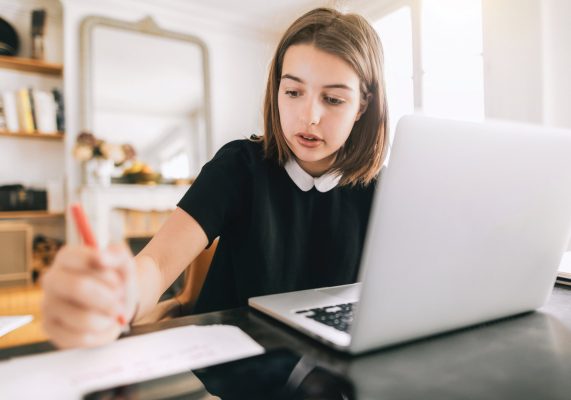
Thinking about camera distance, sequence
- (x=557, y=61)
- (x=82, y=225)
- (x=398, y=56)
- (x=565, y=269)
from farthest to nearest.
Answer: (x=398, y=56), (x=557, y=61), (x=565, y=269), (x=82, y=225)

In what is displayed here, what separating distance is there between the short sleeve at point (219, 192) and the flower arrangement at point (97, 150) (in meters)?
2.20

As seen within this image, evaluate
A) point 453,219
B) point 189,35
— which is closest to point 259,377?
point 453,219

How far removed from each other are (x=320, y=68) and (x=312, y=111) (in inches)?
3.5

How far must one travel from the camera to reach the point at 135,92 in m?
3.15

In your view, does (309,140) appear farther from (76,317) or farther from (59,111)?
(59,111)

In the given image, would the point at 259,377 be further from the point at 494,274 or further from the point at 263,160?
the point at 263,160

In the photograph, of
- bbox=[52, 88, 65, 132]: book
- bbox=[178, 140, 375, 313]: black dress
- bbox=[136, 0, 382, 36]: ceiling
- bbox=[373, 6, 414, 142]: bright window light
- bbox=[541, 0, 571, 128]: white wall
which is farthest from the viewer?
bbox=[136, 0, 382, 36]: ceiling

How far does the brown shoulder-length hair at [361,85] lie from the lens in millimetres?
859

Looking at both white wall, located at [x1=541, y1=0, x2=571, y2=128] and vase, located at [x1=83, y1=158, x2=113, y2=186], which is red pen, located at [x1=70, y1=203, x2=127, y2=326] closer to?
white wall, located at [x1=541, y1=0, x2=571, y2=128]

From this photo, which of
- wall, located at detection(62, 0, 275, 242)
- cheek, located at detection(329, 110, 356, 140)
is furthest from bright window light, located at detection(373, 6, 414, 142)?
cheek, located at detection(329, 110, 356, 140)

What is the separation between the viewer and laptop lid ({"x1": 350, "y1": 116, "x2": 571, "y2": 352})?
1.24 ft

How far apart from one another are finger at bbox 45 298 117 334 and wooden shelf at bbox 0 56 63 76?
9.88 ft

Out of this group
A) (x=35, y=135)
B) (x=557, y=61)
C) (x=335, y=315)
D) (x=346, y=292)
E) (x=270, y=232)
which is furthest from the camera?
(x=35, y=135)

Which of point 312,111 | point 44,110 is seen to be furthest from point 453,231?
point 44,110
